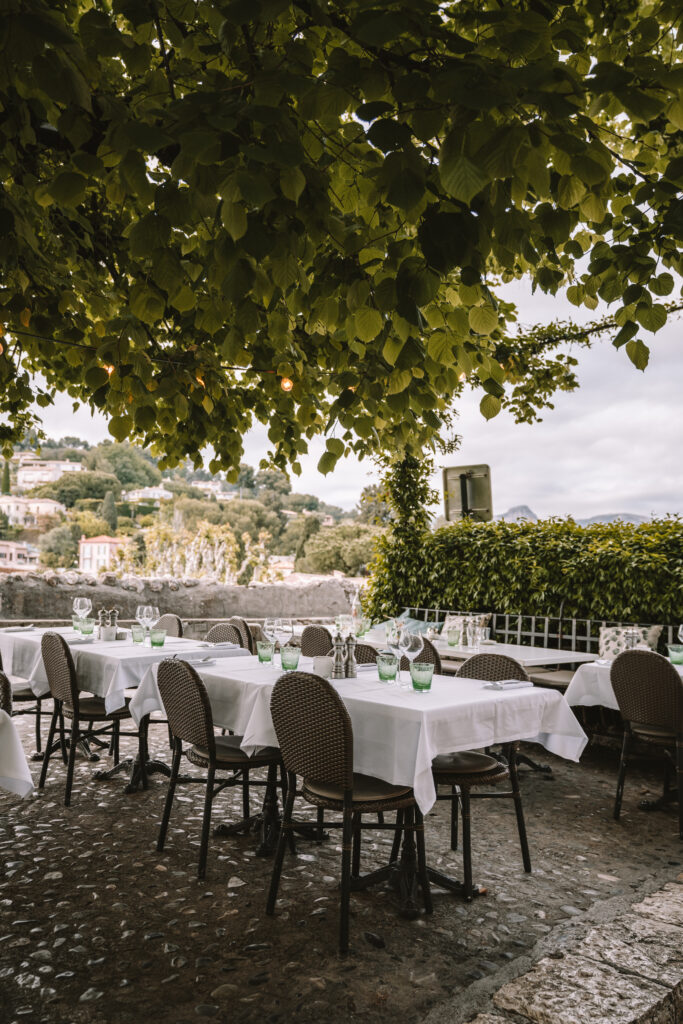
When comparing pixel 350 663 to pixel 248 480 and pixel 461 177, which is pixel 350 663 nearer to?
pixel 461 177

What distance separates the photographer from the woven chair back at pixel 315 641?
19.1 feet

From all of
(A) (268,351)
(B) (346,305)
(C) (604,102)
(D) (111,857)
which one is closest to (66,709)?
(D) (111,857)

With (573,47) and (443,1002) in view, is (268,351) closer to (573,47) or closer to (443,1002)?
(573,47)

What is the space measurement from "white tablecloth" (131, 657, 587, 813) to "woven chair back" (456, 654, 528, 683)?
296 millimetres

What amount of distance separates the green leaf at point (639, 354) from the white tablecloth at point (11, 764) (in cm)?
266

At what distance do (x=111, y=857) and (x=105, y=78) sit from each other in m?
3.71

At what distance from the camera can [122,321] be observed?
10.6 feet

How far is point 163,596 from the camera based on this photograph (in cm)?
1116

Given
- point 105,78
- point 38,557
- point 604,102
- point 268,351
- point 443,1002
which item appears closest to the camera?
point 604,102

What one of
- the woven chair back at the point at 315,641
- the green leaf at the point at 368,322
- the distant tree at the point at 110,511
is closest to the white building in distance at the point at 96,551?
the distant tree at the point at 110,511

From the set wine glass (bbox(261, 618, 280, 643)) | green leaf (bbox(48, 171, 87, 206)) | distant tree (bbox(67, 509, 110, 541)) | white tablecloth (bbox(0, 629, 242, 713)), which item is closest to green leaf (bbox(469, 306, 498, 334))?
green leaf (bbox(48, 171, 87, 206))

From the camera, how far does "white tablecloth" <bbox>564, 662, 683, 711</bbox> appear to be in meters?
5.05

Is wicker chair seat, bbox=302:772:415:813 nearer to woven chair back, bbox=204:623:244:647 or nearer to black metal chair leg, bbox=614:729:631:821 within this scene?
black metal chair leg, bbox=614:729:631:821

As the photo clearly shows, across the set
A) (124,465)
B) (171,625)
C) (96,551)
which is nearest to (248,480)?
(124,465)
